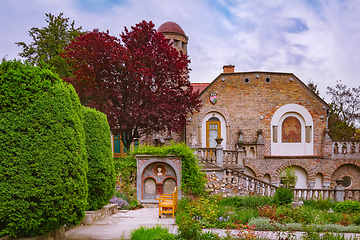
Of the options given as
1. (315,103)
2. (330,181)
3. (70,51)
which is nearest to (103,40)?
(70,51)

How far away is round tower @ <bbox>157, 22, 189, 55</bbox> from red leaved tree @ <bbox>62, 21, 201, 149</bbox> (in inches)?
361

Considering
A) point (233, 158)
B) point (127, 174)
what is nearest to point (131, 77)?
point (127, 174)

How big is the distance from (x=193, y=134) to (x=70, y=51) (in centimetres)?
927

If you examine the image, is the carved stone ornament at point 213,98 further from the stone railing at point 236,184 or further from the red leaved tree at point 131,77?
the stone railing at point 236,184

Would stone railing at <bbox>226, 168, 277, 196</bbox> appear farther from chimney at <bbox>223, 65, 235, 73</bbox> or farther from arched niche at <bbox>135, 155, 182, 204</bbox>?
chimney at <bbox>223, 65, 235, 73</bbox>

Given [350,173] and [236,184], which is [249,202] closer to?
[236,184]

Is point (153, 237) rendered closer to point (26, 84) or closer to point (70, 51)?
point (26, 84)

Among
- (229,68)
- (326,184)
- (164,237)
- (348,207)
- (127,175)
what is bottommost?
(326,184)

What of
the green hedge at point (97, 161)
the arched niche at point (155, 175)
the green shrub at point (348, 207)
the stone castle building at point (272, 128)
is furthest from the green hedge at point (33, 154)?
the stone castle building at point (272, 128)

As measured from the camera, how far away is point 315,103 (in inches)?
744

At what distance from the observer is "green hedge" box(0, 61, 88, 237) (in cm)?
489

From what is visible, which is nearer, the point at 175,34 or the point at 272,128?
the point at 272,128

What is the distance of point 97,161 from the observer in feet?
25.4

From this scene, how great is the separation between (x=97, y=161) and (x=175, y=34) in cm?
1702
